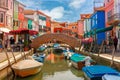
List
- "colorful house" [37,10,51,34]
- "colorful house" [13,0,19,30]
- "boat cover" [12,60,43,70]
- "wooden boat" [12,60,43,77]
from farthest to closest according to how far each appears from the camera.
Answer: "colorful house" [37,10,51,34], "colorful house" [13,0,19,30], "boat cover" [12,60,43,70], "wooden boat" [12,60,43,77]

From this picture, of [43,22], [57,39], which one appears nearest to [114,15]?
[57,39]

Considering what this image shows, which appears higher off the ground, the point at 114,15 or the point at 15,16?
the point at 15,16

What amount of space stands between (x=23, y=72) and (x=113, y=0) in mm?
23839

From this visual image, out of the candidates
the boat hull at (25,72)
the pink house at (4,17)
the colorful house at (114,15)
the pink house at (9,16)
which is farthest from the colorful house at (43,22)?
the boat hull at (25,72)

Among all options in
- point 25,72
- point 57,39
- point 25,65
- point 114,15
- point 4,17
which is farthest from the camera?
point 57,39

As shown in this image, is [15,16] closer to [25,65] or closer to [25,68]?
[25,65]

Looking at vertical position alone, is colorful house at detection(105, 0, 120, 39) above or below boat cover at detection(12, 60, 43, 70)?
above

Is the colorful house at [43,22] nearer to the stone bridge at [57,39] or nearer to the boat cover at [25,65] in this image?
the stone bridge at [57,39]

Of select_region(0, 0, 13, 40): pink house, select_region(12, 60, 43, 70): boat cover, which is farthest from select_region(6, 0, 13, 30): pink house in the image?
select_region(12, 60, 43, 70): boat cover

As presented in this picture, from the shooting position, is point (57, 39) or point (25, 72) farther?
point (57, 39)

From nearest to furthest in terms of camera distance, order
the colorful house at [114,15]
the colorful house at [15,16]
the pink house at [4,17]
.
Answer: the colorful house at [114,15] → the pink house at [4,17] → the colorful house at [15,16]

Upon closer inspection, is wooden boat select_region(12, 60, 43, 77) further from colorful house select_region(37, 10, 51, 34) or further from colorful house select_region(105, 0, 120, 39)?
colorful house select_region(37, 10, 51, 34)

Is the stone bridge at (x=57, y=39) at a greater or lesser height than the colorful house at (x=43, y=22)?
lesser

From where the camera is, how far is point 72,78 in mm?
21203
